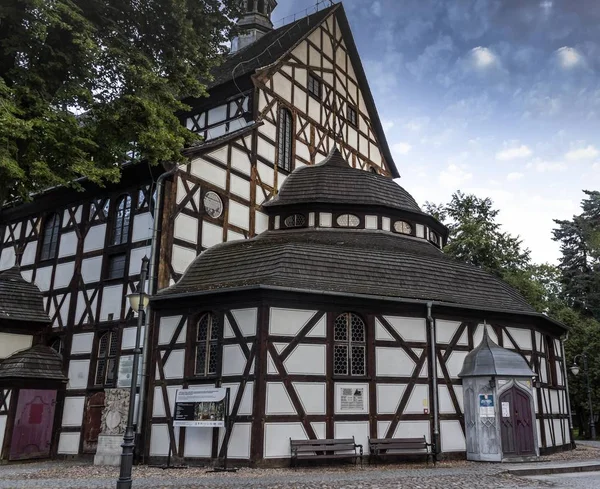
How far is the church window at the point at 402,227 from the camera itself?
67.0 ft

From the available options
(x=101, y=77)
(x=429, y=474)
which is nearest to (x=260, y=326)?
(x=429, y=474)

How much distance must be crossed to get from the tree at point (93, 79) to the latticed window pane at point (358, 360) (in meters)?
7.02

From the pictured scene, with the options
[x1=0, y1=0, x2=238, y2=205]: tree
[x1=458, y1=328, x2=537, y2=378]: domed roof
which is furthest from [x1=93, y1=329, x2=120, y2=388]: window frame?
[x1=458, y1=328, x2=537, y2=378]: domed roof

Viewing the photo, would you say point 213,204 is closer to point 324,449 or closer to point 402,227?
point 402,227

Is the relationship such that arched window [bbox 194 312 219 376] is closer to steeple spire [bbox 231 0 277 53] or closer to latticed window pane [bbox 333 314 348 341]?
latticed window pane [bbox 333 314 348 341]

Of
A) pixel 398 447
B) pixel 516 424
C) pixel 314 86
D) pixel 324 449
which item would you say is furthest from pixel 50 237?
pixel 516 424

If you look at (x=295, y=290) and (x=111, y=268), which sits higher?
(x=111, y=268)

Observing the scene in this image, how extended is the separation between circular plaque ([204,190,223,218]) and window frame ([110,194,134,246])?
7.60 feet

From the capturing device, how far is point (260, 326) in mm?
14469

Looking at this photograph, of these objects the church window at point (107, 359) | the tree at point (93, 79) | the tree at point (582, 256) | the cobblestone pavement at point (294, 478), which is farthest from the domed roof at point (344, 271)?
the tree at point (582, 256)

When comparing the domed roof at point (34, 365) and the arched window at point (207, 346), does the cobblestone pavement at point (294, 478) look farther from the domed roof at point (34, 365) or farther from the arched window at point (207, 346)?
the domed roof at point (34, 365)

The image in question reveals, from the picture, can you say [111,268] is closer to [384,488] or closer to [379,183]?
[379,183]

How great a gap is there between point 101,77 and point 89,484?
A: 8.82 m

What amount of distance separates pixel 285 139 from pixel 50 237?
30.7ft
